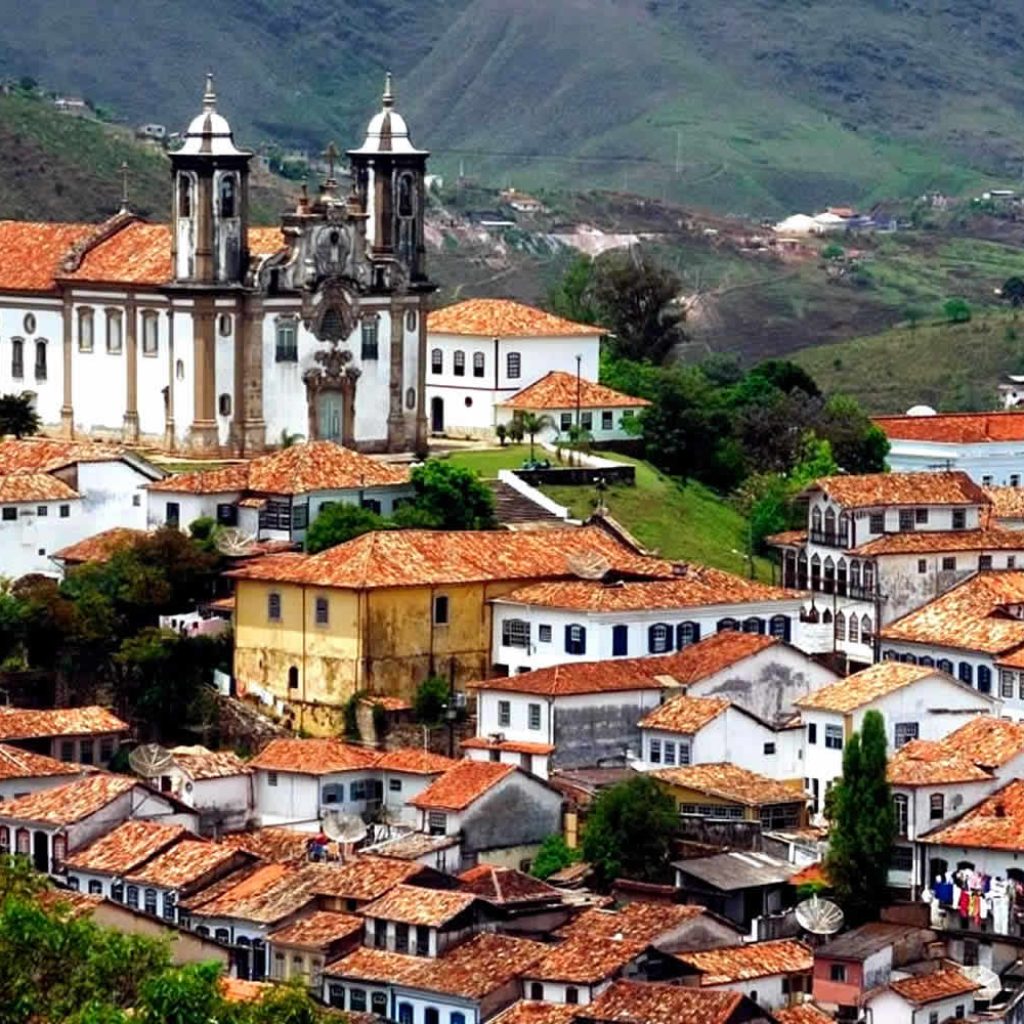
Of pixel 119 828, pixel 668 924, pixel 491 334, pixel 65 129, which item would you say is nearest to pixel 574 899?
pixel 668 924

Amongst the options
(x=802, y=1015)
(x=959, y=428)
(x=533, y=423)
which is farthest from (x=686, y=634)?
(x=959, y=428)

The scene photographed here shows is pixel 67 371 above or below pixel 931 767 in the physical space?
above

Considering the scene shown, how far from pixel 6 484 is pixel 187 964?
67.8 feet

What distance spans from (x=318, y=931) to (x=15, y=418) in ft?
90.1

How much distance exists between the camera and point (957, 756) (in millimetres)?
80625

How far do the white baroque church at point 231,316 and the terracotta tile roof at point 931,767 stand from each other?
69.2 feet

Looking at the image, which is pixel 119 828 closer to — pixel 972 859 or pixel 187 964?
pixel 187 964

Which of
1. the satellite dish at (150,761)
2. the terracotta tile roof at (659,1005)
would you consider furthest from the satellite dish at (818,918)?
the satellite dish at (150,761)

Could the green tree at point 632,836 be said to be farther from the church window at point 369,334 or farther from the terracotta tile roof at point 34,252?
the terracotta tile roof at point 34,252

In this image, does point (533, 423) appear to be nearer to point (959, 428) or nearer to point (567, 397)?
point (567, 397)

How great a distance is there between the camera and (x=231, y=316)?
318 ft

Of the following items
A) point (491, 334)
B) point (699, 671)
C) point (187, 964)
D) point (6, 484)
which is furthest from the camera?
point (491, 334)

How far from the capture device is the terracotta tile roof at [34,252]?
334 feet

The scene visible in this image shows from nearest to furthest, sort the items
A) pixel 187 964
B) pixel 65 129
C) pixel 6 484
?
pixel 187 964 → pixel 6 484 → pixel 65 129
